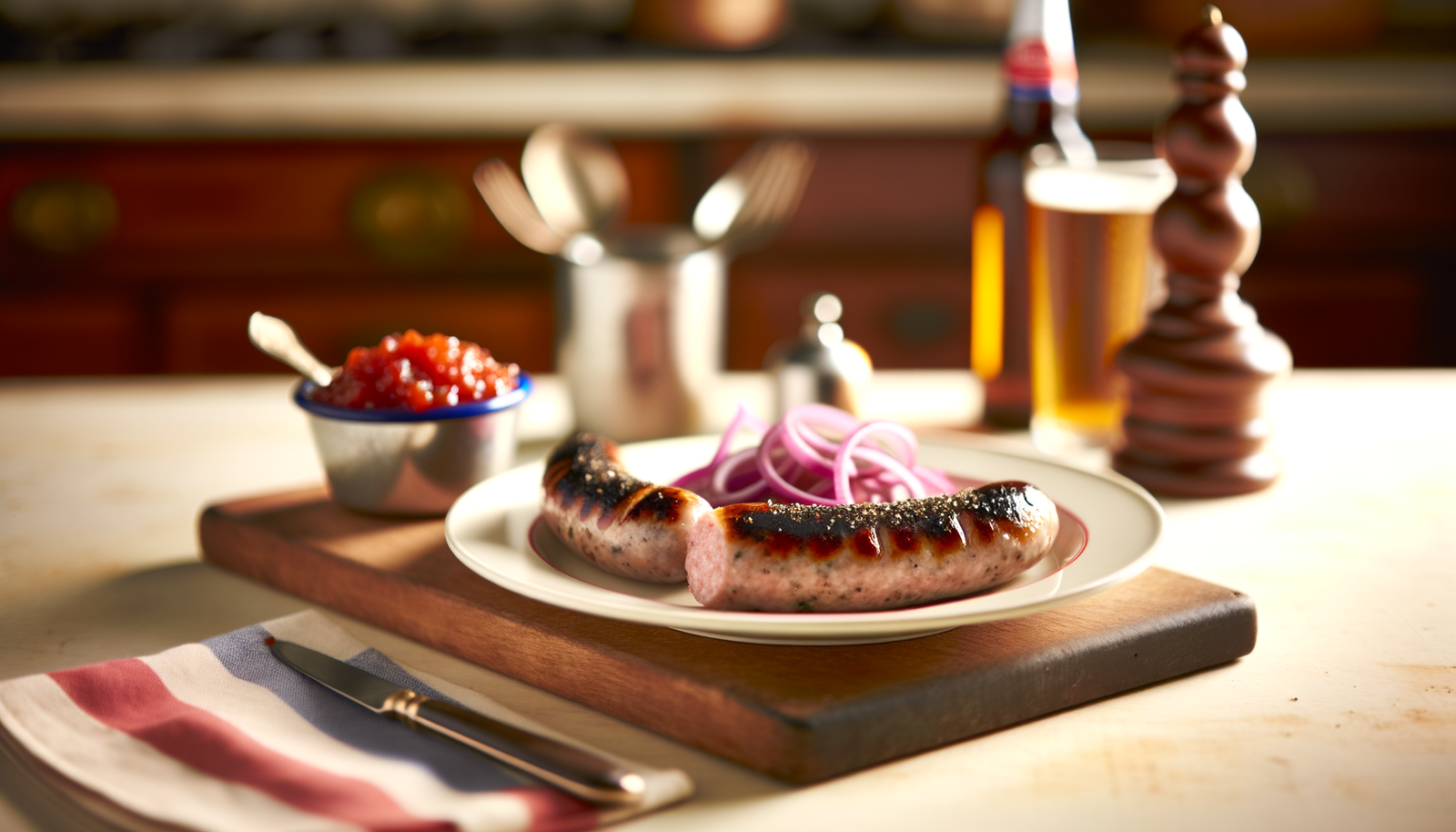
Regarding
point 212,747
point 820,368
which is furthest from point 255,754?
point 820,368

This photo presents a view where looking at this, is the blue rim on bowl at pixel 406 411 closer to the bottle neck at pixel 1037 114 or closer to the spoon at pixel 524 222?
the spoon at pixel 524 222

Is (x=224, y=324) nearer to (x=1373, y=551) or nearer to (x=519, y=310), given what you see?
(x=519, y=310)

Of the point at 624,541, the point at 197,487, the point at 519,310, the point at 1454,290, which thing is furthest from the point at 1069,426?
the point at 1454,290

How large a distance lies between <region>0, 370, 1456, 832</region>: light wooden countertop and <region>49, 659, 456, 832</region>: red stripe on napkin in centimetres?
10

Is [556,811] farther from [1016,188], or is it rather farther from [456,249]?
[456,249]

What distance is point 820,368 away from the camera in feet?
6.15

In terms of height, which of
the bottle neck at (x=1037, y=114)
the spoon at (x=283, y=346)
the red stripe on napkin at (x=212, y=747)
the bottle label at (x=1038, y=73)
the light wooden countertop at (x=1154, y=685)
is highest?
the bottle label at (x=1038, y=73)

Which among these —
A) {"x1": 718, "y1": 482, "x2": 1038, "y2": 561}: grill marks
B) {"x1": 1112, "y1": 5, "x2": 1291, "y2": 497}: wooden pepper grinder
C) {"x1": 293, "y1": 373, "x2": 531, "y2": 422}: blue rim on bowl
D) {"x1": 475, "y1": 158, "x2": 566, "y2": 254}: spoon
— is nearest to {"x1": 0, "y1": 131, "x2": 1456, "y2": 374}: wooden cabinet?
{"x1": 475, "y1": 158, "x2": 566, "y2": 254}: spoon

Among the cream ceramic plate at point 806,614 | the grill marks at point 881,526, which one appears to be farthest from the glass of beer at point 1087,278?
the grill marks at point 881,526

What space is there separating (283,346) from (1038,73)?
1.17 meters

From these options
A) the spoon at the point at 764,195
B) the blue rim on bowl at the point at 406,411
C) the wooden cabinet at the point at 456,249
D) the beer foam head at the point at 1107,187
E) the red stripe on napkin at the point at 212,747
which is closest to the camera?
the red stripe on napkin at the point at 212,747

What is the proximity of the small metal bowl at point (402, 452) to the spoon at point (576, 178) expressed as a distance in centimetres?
65

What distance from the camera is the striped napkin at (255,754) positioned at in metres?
0.84

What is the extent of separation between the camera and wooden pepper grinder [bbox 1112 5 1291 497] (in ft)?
5.32
